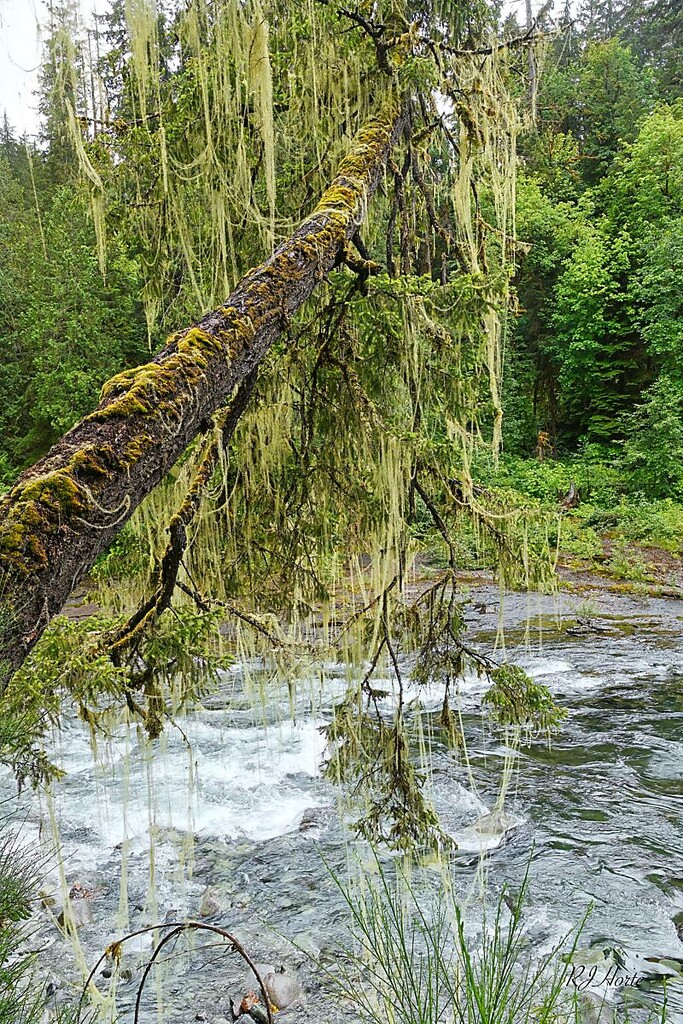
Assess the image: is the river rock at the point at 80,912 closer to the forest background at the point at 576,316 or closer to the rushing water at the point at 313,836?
the rushing water at the point at 313,836

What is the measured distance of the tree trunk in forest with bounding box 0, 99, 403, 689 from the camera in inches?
53.8

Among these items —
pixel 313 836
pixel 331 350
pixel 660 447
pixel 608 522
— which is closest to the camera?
pixel 331 350

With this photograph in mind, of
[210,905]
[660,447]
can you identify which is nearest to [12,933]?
[210,905]

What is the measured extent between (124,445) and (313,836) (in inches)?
185

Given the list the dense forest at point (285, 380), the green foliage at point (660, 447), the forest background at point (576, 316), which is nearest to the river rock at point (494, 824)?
the dense forest at point (285, 380)

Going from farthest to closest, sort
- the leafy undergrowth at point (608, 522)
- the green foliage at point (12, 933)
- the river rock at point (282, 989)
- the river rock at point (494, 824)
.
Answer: the leafy undergrowth at point (608, 522) < the river rock at point (494, 824) < the river rock at point (282, 989) < the green foliage at point (12, 933)

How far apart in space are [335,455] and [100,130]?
75.9 inches

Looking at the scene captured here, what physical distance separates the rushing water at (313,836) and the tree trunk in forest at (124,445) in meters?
1.38

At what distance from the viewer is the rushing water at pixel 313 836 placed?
3.96 meters

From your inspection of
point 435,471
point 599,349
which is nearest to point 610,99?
point 599,349

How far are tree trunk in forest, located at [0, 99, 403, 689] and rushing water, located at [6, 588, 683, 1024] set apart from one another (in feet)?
4.53

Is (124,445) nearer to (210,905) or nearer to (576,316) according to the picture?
(210,905)

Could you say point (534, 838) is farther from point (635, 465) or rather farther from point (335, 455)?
point (635, 465)

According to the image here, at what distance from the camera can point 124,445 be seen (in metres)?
1.63
